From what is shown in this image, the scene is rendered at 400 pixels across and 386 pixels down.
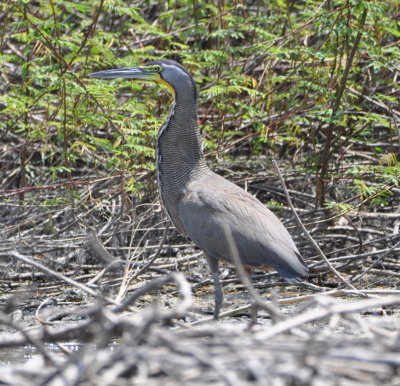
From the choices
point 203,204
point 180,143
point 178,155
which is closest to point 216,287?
point 203,204

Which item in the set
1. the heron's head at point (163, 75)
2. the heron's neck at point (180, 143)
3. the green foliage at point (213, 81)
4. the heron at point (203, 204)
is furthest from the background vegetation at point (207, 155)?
the heron's neck at point (180, 143)

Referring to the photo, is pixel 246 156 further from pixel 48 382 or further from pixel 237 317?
pixel 48 382

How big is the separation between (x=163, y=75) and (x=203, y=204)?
1242 millimetres

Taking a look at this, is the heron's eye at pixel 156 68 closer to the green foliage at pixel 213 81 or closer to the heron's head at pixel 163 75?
the heron's head at pixel 163 75

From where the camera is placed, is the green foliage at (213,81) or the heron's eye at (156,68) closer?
the heron's eye at (156,68)

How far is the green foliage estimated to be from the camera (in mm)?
7047

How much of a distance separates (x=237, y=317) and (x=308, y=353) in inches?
137

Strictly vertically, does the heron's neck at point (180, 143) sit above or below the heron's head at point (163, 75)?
below

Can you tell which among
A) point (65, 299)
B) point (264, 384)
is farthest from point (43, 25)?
point (264, 384)

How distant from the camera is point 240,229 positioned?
19.6ft

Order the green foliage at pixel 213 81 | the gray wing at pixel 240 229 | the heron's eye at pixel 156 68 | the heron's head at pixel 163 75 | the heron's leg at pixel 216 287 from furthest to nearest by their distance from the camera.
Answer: the green foliage at pixel 213 81
the heron's eye at pixel 156 68
the heron's head at pixel 163 75
the heron's leg at pixel 216 287
the gray wing at pixel 240 229

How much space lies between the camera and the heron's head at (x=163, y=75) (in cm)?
660

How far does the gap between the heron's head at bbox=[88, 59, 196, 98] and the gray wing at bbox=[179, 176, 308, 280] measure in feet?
3.00

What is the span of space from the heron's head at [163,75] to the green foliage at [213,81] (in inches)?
5.5
